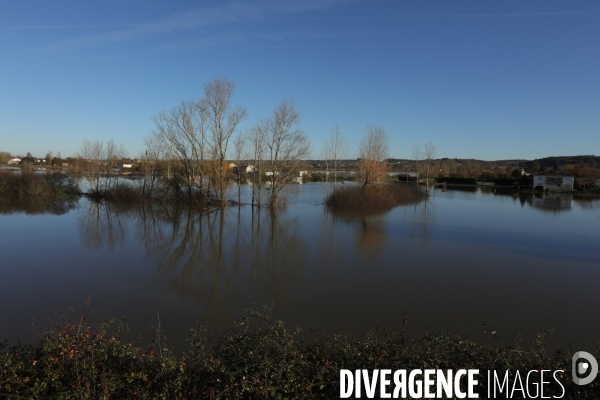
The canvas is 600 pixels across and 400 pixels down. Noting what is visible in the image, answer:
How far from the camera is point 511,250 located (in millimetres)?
11078

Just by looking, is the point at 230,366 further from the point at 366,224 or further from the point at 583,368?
the point at 366,224

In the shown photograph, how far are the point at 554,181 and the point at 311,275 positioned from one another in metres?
43.7

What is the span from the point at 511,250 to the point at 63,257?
12.2 m

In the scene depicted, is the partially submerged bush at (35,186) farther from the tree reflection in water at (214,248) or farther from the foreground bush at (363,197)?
the foreground bush at (363,197)

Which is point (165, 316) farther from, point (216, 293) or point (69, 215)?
point (69, 215)

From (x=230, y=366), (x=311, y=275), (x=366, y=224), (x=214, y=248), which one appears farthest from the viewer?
(x=366, y=224)

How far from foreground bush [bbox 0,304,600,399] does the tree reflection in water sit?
2.58 metres

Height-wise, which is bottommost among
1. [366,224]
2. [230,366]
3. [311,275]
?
[311,275]

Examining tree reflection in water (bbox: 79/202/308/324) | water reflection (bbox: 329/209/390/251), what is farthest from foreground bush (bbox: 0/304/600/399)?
water reflection (bbox: 329/209/390/251)

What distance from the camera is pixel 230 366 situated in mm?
3092

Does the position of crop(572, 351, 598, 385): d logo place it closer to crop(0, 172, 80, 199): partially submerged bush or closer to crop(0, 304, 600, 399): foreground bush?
crop(0, 304, 600, 399): foreground bush

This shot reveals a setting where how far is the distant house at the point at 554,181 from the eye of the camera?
4069cm

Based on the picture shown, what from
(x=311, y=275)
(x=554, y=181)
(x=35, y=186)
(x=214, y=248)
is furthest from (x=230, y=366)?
(x=554, y=181)

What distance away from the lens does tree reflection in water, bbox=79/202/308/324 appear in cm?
709
